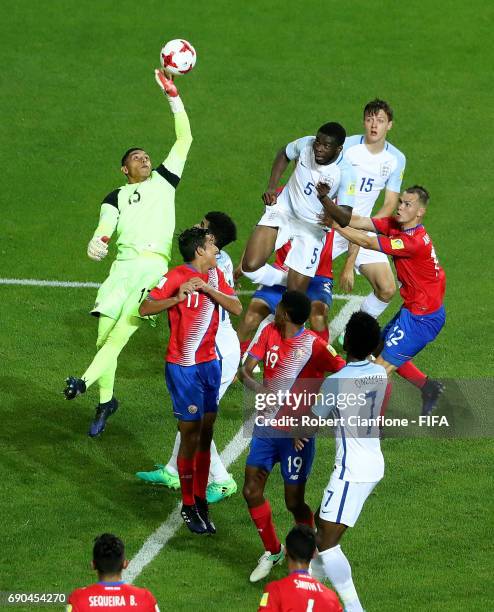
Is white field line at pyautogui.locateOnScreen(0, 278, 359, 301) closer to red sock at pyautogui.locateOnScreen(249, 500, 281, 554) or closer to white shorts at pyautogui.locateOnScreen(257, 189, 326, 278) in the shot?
white shorts at pyautogui.locateOnScreen(257, 189, 326, 278)

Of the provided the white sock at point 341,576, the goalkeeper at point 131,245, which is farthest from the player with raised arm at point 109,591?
the goalkeeper at point 131,245

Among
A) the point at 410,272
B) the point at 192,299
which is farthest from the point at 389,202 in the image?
→ the point at 192,299

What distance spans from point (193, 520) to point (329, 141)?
14.1ft

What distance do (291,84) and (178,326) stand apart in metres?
11.8

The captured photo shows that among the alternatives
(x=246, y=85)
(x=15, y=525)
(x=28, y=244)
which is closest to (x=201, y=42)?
(x=246, y=85)

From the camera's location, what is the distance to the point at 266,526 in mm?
10445

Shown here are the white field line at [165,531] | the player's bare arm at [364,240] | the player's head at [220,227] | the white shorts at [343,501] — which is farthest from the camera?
the player's bare arm at [364,240]

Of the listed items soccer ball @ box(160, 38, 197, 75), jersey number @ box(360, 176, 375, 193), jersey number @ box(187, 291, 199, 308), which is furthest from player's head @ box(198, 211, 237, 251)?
jersey number @ box(360, 176, 375, 193)

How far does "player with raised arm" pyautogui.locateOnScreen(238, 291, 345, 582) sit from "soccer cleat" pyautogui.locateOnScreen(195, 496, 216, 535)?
641 mm

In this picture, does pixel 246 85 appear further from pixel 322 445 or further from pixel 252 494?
pixel 252 494

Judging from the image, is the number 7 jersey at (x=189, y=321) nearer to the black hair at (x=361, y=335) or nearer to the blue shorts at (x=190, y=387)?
the blue shorts at (x=190, y=387)

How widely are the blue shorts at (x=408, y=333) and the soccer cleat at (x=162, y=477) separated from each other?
2.44 m

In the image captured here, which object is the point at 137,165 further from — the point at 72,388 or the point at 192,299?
the point at 192,299

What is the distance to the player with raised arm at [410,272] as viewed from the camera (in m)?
12.6
